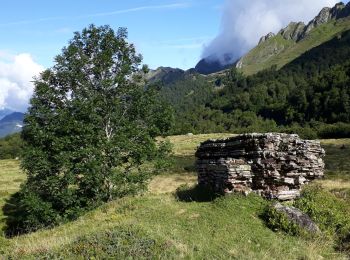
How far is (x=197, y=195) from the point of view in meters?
26.0

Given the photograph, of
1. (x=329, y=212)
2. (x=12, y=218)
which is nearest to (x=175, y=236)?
(x=329, y=212)

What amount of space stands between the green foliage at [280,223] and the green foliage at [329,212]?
6.46 feet

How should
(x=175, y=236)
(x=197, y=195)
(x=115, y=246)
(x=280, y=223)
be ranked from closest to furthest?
(x=115, y=246), (x=175, y=236), (x=280, y=223), (x=197, y=195)

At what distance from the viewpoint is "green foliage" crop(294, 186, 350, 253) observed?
795 inches

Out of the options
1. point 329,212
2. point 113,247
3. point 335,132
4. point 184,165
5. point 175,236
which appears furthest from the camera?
point 335,132

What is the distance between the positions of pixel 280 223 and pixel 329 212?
3.83m

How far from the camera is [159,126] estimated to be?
35.7 metres

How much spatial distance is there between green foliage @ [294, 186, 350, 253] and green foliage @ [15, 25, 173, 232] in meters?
13.7

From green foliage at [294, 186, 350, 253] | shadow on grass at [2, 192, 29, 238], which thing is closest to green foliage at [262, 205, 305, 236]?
green foliage at [294, 186, 350, 253]

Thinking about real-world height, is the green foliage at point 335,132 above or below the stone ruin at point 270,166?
below

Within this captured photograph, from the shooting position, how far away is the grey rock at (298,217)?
64.1 ft

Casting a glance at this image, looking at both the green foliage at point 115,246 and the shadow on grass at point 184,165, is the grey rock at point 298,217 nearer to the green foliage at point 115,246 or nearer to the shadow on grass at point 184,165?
the green foliage at point 115,246

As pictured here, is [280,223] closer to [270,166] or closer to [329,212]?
[329,212]

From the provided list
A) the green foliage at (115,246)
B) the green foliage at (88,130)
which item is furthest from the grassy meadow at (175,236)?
the green foliage at (88,130)
